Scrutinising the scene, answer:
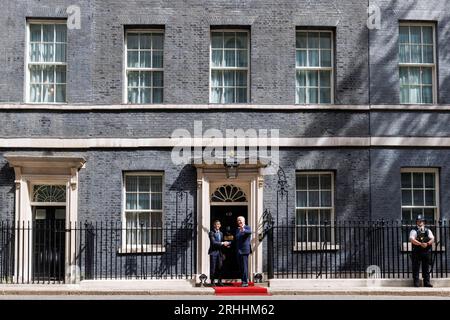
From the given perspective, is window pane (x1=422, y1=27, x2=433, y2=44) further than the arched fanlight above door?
Yes

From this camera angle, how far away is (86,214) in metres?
21.9

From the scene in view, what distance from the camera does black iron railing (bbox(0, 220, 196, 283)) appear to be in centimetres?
2150

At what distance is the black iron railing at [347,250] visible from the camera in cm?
2177

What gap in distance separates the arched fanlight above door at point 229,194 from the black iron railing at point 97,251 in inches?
42.6

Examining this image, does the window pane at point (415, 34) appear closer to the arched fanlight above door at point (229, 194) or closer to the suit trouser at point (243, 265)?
the arched fanlight above door at point (229, 194)

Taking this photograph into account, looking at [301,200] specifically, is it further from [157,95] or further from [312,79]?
[157,95]

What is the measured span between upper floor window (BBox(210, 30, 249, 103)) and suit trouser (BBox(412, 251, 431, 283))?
6.29 metres

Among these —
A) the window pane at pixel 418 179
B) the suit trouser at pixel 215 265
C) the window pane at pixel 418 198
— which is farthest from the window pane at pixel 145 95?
the window pane at pixel 418 198

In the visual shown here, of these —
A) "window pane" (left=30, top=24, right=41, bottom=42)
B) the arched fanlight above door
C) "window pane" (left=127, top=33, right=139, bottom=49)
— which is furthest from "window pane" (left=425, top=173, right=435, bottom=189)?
"window pane" (left=30, top=24, right=41, bottom=42)

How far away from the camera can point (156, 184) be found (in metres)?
22.2

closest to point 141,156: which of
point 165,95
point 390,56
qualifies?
point 165,95

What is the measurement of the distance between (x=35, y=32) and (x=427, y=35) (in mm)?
10951

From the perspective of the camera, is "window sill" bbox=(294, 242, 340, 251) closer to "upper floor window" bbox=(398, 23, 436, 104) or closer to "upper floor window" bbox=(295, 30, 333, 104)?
"upper floor window" bbox=(295, 30, 333, 104)

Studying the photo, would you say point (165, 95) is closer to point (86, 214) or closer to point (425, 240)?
point (86, 214)
